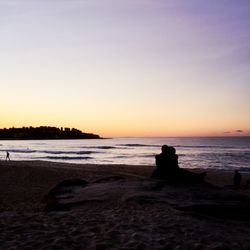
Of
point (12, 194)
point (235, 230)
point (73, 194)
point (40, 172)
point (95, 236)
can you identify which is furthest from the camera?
point (40, 172)

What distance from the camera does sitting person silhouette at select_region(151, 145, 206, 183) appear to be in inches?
506

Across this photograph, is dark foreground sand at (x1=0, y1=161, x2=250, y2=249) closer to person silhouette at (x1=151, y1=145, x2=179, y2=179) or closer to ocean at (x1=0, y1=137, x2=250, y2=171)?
person silhouette at (x1=151, y1=145, x2=179, y2=179)

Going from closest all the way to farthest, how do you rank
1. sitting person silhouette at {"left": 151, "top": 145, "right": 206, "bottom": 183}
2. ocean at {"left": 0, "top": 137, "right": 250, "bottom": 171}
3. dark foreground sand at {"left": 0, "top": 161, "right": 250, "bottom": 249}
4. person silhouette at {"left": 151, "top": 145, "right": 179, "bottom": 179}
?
1. dark foreground sand at {"left": 0, "top": 161, "right": 250, "bottom": 249}
2. sitting person silhouette at {"left": 151, "top": 145, "right": 206, "bottom": 183}
3. person silhouette at {"left": 151, "top": 145, "right": 179, "bottom": 179}
4. ocean at {"left": 0, "top": 137, "right": 250, "bottom": 171}

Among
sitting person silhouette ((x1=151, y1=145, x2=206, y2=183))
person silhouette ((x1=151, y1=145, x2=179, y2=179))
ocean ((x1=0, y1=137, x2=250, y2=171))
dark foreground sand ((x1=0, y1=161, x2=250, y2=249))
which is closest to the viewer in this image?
dark foreground sand ((x1=0, y1=161, x2=250, y2=249))

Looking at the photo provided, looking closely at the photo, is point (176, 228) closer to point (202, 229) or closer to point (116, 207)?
point (202, 229)

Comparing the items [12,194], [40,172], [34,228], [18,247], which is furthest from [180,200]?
[40,172]

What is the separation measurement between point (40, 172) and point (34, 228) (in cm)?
1866

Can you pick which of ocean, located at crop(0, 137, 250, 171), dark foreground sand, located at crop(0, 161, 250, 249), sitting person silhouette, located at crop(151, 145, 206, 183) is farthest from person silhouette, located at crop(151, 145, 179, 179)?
ocean, located at crop(0, 137, 250, 171)

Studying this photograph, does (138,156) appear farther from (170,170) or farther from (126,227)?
(126,227)

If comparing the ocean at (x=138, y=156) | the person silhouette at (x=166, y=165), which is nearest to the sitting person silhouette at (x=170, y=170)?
the person silhouette at (x=166, y=165)

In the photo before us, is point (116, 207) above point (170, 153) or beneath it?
beneath

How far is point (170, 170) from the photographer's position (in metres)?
13.3

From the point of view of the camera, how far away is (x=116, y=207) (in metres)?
9.26

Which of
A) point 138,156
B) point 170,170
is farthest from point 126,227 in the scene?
point 138,156
